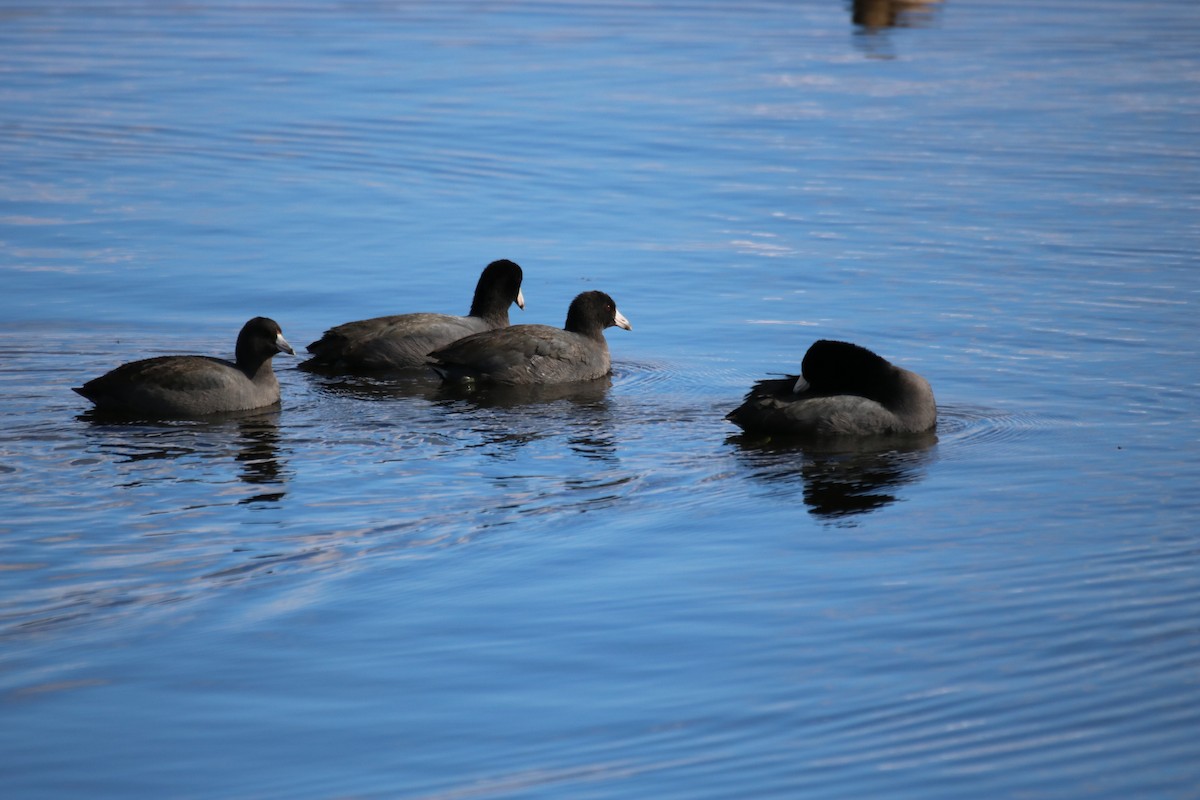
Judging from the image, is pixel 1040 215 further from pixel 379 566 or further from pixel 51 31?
pixel 51 31

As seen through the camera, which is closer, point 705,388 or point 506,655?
point 506,655

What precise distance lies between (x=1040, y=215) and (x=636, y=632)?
516 inches

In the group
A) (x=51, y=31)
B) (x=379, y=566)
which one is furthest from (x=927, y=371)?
(x=51, y=31)

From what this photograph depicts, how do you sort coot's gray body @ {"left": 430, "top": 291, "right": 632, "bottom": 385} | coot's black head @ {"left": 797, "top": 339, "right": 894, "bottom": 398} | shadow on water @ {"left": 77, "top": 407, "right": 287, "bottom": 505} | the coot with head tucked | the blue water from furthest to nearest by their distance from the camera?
coot's gray body @ {"left": 430, "top": 291, "right": 632, "bottom": 385} → coot's black head @ {"left": 797, "top": 339, "right": 894, "bottom": 398} → the coot with head tucked → shadow on water @ {"left": 77, "top": 407, "right": 287, "bottom": 505} → the blue water

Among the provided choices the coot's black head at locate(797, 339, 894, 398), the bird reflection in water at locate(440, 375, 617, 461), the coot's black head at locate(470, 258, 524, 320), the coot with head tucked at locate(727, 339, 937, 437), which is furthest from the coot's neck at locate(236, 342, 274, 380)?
the coot's black head at locate(797, 339, 894, 398)

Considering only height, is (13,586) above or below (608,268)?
below

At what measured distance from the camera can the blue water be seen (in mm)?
6586

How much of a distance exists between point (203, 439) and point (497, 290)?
380 centimetres

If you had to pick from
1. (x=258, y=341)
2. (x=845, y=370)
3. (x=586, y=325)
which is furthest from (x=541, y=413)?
(x=845, y=370)

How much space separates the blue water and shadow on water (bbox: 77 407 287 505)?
0.04 metres

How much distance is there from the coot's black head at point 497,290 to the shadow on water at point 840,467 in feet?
11.5

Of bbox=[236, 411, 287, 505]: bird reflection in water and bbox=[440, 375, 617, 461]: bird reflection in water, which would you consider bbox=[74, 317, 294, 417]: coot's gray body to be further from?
bbox=[440, 375, 617, 461]: bird reflection in water

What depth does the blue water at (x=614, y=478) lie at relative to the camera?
6586mm

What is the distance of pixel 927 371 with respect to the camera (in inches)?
528
